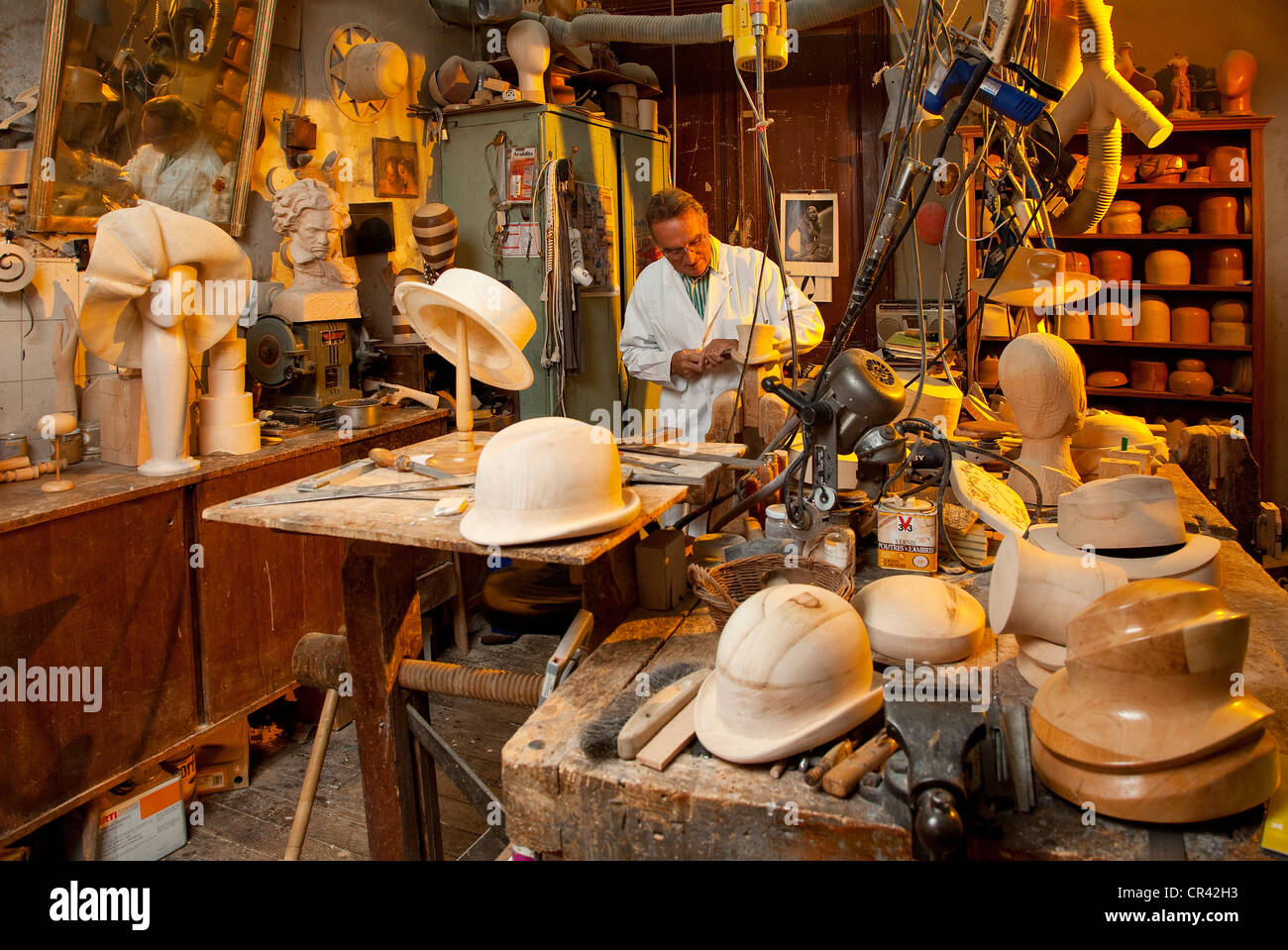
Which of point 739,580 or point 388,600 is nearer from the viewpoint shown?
point 739,580

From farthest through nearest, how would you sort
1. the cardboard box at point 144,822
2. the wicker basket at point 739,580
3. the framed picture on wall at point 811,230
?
the framed picture on wall at point 811,230 < the cardboard box at point 144,822 < the wicker basket at point 739,580

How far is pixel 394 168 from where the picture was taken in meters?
5.28

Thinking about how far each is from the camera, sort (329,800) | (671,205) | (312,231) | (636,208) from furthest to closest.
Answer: (636,208) < (671,205) < (312,231) < (329,800)

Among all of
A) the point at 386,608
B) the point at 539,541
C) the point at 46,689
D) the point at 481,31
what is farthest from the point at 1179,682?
the point at 481,31

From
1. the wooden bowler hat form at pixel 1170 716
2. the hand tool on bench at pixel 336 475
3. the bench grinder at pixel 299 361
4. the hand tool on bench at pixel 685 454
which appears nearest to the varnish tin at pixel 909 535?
the hand tool on bench at pixel 685 454

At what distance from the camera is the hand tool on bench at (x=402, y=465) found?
92.5 inches

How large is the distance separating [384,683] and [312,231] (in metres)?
2.48

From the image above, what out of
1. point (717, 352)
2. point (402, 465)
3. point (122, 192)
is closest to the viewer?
point (402, 465)

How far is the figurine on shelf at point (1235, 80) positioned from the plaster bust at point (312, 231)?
5.04 metres

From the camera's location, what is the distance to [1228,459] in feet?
11.2

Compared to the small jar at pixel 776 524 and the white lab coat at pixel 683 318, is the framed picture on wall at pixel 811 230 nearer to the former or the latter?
the white lab coat at pixel 683 318

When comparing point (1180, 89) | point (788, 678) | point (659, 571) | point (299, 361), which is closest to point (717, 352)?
point (299, 361)

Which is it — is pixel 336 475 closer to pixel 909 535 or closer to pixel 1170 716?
pixel 909 535

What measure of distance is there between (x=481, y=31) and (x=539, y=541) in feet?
17.1
